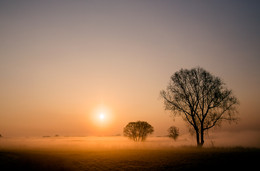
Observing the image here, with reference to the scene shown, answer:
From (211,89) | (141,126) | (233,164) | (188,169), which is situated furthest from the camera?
(141,126)

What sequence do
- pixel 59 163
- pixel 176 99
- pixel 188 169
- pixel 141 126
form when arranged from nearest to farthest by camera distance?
pixel 188 169
pixel 59 163
pixel 176 99
pixel 141 126

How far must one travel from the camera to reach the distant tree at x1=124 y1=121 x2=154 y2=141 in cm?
5906

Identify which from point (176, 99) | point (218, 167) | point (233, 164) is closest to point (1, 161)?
point (218, 167)

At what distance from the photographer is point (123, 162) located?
50.8 ft

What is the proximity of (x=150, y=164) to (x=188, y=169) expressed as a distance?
3421 millimetres

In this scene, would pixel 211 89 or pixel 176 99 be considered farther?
pixel 176 99

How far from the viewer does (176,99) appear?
90.6 feet

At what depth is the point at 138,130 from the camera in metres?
59.1

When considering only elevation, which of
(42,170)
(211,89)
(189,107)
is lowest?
(42,170)

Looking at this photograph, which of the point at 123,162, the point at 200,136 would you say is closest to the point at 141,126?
the point at 200,136

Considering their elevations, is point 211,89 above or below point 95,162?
above

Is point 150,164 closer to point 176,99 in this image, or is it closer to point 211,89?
point 176,99

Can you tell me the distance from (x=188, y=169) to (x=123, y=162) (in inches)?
240

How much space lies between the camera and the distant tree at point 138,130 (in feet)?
194
